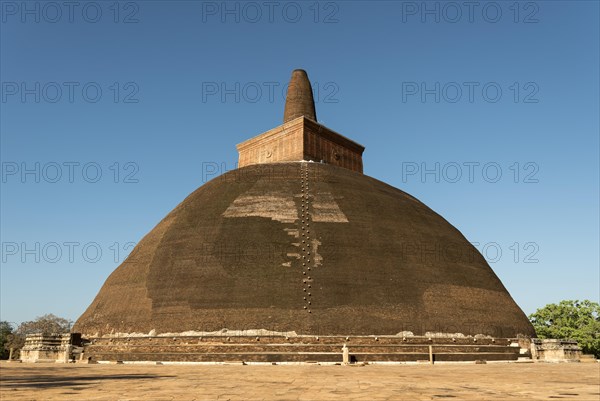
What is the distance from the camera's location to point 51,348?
24.4 metres

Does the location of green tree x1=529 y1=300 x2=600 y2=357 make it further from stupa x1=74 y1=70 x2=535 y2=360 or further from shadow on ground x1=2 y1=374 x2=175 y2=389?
shadow on ground x1=2 y1=374 x2=175 y2=389

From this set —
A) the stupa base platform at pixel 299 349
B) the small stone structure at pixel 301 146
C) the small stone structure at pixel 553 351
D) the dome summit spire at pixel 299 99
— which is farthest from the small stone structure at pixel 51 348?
the small stone structure at pixel 553 351

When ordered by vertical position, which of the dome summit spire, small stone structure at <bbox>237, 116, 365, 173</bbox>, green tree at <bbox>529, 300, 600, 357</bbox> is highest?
the dome summit spire

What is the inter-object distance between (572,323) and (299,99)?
31734 mm

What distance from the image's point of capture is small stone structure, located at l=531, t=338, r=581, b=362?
23.0 metres

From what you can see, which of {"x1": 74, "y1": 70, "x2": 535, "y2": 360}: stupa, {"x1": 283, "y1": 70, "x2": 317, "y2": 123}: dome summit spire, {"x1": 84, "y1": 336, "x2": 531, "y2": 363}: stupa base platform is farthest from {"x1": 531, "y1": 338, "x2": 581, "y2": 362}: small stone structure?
{"x1": 283, "y1": 70, "x2": 317, "y2": 123}: dome summit spire

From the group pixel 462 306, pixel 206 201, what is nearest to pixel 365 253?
pixel 462 306

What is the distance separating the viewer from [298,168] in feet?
92.0

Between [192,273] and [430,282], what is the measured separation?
11.4 metres

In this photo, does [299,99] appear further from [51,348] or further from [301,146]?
[51,348]

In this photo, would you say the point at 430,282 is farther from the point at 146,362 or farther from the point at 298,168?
the point at 146,362

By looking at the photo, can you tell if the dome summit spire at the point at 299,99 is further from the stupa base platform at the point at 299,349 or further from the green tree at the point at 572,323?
the green tree at the point at 572,323

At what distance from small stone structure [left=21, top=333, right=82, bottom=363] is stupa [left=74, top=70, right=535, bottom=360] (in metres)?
0.87

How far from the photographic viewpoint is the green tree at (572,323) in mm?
37750
